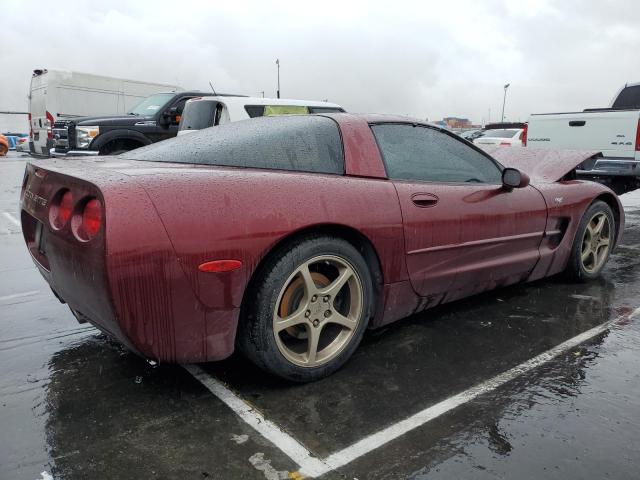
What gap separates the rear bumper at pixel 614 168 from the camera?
23.9 ft

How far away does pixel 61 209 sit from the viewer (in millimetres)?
2285

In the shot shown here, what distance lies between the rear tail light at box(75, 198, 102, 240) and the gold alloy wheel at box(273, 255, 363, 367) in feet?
2.64

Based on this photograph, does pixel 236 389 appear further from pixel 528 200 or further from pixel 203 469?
pixel 528 200

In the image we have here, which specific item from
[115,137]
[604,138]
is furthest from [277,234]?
[115,137]

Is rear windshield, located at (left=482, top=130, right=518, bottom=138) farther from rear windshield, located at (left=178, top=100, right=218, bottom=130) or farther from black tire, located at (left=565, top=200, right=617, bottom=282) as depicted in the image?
black tire, located at (left=565, top=200, right=617, bottom=282)

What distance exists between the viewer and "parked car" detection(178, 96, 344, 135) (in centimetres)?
796

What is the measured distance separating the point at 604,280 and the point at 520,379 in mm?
2313

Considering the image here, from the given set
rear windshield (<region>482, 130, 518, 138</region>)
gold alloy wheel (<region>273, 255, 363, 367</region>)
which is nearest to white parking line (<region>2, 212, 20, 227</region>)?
gold alloy wheel (<region>273, 255, 363, 367</region>)

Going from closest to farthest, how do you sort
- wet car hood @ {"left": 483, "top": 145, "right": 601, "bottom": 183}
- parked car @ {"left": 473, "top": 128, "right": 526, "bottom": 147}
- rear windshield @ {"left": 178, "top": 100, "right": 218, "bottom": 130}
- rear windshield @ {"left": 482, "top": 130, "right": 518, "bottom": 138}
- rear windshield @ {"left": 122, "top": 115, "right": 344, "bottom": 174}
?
rear windshield @ {"left": 122, "top": 115, "right": 344, "bottom": 174}, wet car hood @ {"left": 483, "top": 145, "right": 601, "bottom": 183}, rear windshield @ {"left": 178, "top": 100, "right": 218, "bottom": 130}, parked car @ {"left": 473, "top": 128, "right": 526, "bottom": 147}, rear windshield @ {"left": 482, "top": 130, "right": 518, "bottom": 138}

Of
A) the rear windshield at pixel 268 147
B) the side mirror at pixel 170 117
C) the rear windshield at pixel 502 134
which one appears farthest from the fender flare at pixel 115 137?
the rear windshield at pixel 502 134

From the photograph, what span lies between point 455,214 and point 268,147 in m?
1.17

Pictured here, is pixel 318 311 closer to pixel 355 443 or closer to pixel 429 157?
pixel 355 443

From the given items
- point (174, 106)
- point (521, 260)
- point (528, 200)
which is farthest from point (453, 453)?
point (174, 106)

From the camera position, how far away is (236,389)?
2443 mm
